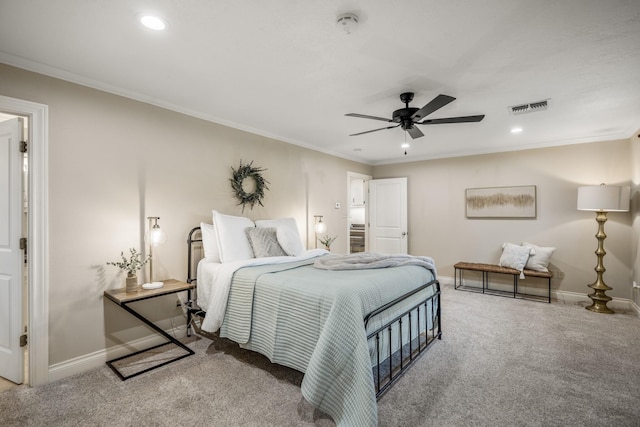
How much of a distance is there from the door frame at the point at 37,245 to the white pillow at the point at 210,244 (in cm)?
130

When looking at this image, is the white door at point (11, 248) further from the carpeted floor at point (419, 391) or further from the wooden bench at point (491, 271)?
the wooden bench at point (491, 271)

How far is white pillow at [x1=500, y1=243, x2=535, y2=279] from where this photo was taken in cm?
479

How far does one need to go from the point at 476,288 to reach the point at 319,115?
4096 millimetres

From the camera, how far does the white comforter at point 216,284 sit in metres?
2.76

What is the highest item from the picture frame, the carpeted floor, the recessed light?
the recessed light

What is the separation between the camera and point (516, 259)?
15.9 ft

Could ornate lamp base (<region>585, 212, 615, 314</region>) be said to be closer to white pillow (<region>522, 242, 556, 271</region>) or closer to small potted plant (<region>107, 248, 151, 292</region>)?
white pillow (<region>522, 242, 556, 271</region>)

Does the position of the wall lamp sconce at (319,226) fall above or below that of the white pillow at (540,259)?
above

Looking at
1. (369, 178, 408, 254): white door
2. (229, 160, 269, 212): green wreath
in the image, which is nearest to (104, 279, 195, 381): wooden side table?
(229, 160, 269, 212): green wreath

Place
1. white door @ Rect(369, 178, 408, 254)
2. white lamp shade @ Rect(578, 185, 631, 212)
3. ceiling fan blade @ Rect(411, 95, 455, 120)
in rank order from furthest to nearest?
white door @ Rect(369, 178, 408, 254) < white lamp shade @ Rect(578, 185, 631, 212) < ceiling fan blade @ Rect(411, 95, 455, 120)

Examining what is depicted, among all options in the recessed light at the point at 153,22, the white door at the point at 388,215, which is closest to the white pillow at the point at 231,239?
the recessed light at the point at 153,22

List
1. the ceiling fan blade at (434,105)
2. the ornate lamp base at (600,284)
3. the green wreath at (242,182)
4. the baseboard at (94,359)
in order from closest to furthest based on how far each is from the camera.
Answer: the ceiling fan blade at (434,105) < the baseboard at (94,359) < the green wreath at (242,182) < the ornate lamp base at (600,284)

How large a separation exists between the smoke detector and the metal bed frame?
1834 mm

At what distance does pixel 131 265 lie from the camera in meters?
2.81
